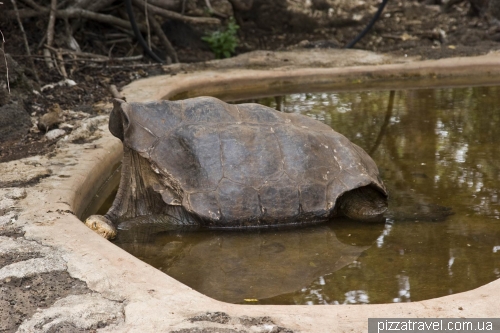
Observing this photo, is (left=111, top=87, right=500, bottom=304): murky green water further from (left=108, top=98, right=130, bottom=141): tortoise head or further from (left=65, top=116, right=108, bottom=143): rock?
(left=65, top=116, right=108, bottom=143): rock

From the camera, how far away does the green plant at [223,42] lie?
10.7 meters

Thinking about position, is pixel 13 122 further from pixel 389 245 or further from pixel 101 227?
pixel 389 245

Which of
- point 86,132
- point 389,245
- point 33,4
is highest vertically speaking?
point 33,4

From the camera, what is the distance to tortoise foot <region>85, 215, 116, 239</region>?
14.6ft

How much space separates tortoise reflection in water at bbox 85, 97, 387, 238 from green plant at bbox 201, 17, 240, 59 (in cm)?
581

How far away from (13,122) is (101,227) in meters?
2.38

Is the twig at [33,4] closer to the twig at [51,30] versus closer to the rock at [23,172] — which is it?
the twig at [51,30]

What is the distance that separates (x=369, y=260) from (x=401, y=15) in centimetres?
886

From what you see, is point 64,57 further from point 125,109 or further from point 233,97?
point 125,109

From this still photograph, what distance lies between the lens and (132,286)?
335 centimetres

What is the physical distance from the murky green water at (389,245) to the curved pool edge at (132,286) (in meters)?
0.46

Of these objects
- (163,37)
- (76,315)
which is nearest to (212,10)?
(163,37)

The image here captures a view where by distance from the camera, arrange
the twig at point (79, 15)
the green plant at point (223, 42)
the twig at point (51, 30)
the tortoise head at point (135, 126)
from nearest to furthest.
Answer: the tortoise head at point (135, 126) < the twig at point (51, 30) < the twig at point (79, 15) < the green plant at point (223, 42)

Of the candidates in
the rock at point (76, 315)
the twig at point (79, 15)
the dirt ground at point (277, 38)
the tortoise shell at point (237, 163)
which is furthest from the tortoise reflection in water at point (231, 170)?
the twig at point (79, 15)
